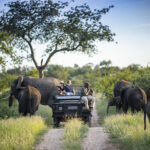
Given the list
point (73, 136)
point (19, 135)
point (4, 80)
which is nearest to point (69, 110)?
point (73, 136)

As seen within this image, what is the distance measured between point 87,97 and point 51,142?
5.07 metres

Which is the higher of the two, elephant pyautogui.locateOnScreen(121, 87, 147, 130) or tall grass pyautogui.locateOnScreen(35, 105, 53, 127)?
elephant pyautogui.locateOnScreen(121, 87, 147, 130)

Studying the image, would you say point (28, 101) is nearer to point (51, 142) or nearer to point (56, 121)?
point (56, 121)

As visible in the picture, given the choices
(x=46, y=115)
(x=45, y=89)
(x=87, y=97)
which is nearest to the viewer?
(x=87, y=97)

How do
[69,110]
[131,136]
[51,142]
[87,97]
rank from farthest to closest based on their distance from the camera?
1. [87,97]
2. [69,110]
3. [51,142]
4. [131,136]

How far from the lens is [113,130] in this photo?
10.3 m

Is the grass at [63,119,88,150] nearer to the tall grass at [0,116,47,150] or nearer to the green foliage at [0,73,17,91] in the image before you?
the tall grass at [0,116,47,150]

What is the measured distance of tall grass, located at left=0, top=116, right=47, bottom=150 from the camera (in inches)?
325

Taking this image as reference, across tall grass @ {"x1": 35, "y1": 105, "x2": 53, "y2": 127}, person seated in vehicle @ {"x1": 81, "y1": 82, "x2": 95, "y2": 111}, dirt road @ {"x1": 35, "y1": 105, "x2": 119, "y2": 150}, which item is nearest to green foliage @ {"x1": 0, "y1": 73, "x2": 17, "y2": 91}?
tall grass @ {"x1": 35, "y1": 105, "x2": 53, "y2": 127}

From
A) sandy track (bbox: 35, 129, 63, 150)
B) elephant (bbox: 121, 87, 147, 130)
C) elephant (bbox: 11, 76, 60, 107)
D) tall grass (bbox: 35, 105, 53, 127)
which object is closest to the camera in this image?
sandy track (bbox: 35, 129, 63, 150)

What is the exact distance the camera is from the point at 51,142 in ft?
29.8

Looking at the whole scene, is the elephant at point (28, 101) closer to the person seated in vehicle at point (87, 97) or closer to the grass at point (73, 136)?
the person seated in vehicle at point (87, 97)

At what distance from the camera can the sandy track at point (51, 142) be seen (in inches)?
335

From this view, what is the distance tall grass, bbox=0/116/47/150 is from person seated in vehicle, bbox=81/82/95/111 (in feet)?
8.55
